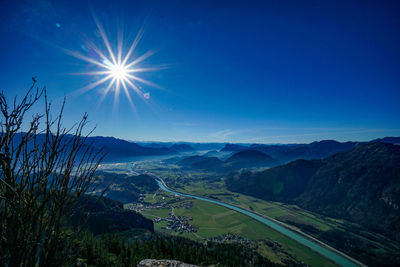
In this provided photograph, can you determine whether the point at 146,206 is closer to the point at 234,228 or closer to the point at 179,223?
the point at 179,223

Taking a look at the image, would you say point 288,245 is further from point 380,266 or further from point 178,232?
point 178,232

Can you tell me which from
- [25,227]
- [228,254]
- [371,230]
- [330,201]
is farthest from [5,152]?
[330,201]

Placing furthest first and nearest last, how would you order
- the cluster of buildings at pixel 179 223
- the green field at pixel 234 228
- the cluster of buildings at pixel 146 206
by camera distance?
the cluster of buildings at pixel 146 206, the cluster of buildings at pixel 179 223, the green field at pixel 234 228

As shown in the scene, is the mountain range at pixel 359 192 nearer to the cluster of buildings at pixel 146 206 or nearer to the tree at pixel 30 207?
the cluster of buildings at pixel 146 206

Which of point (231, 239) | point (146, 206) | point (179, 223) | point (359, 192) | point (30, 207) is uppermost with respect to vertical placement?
point (30, 207)

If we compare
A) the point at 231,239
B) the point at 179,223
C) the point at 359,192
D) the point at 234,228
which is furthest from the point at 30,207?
the point at 359,192

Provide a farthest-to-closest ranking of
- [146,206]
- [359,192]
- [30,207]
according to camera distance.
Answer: [359,192], [146,206], [30,207]

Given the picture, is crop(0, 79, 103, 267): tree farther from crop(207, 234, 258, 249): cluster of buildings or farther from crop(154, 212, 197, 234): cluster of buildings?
crop(154, 212, 197, 234): cluster of buildings

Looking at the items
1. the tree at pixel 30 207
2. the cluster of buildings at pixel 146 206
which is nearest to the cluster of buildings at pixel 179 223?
the cluster of buildings at pixel 146 206

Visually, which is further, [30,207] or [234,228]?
[234,228]

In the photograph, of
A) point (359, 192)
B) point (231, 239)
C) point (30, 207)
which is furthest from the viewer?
point (359, 192)

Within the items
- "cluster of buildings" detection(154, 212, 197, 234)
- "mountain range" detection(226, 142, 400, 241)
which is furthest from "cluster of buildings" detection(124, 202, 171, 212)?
"mountain range" detection(226, 142, 400, 241)
